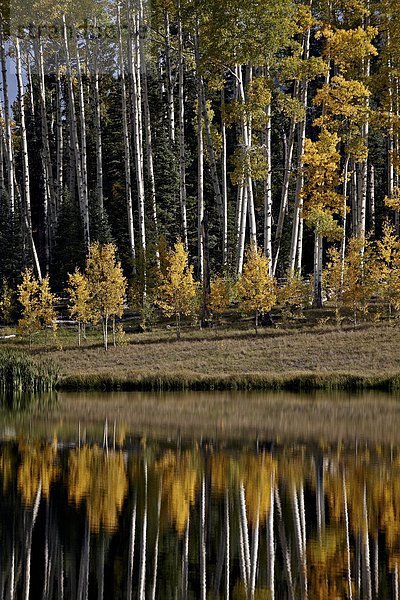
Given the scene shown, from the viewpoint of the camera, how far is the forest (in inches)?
1416

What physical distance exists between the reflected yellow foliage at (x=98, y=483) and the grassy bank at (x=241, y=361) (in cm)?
1070

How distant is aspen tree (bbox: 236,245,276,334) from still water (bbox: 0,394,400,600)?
12.5 meters

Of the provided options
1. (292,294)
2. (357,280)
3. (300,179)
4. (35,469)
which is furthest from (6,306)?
(35,469)

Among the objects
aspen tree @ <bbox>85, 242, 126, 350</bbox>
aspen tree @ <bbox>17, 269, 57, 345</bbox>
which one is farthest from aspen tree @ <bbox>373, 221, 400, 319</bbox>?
aspen tree @ <bbox>17, 269, 57, 345</bbox>

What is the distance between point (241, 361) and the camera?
32.3m

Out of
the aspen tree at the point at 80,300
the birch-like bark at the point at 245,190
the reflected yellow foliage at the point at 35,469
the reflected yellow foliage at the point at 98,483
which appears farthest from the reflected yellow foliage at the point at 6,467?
the birch-like bark at the point at 245,190

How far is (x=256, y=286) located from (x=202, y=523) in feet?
77.3

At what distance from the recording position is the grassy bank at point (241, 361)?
29.6 m

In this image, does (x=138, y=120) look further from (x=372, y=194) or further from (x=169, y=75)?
(x=372, y=194)

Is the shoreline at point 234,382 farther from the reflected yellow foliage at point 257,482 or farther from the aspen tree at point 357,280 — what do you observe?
the reflected yellow foliage at point 257,482

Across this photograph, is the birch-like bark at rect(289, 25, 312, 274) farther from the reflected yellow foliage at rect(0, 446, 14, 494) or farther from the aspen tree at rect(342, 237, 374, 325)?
the reflected yellow foliage at rect(0, 446, 14, 494)

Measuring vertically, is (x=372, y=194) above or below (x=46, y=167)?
below

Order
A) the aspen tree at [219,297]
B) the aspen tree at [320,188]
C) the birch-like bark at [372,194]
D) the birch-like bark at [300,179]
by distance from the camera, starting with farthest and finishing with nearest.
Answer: the birch-like bark at [372,194] → the aspen tree at [219,297] → the birch-like bark at [300,179] → the aspen tree at [320,188]

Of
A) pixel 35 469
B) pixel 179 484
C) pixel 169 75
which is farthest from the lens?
pixel 169 75
